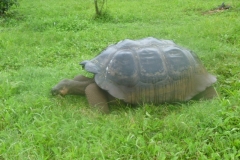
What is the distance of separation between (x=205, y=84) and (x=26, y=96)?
2.01m

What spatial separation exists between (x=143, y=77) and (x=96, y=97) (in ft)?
1.83

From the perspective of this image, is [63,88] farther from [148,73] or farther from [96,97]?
[148,73]

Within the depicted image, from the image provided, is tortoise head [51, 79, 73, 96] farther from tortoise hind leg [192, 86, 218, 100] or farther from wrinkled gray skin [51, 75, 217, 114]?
tortoise hind leg [192, 86, 218, 100]

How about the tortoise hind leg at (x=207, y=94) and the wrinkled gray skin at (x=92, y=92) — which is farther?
the tortoise hind leg at (x=207, y=94)

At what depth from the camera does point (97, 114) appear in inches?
134

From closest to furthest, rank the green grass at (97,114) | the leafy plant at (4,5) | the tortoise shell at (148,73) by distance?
1. the green grass at (97,114)
2. the tortoise shell at (148,73)
3. the leafy plant at (4,5)

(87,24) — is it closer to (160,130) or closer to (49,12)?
(49,12)

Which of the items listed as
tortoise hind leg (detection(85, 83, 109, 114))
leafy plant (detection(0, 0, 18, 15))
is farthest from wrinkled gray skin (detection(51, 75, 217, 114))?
leafy plant (detection(0, 0, 18, 15))

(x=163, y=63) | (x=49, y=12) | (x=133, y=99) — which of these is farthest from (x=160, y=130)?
(x=49, y=12)

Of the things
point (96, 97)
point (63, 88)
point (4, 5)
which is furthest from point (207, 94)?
point (4, 5)

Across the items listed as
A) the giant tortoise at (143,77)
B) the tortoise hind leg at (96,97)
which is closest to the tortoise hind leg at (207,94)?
the giant tortoise at (143,77)

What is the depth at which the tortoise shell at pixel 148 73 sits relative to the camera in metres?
3.49

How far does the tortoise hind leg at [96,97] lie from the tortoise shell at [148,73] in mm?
112

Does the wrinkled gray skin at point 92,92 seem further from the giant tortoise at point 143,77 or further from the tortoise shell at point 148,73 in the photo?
the tortoise shell at point 148,73
